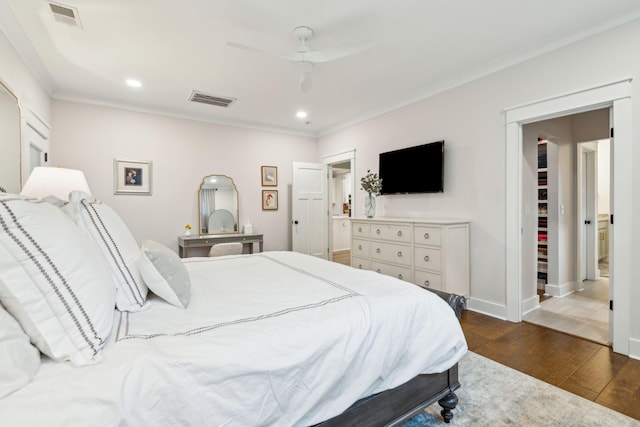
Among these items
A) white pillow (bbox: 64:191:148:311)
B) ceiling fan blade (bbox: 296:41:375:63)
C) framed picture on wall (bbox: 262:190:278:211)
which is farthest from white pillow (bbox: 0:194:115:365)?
framed picture on wall (bbox: 262:190:278:211)

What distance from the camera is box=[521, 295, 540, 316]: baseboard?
329 cm

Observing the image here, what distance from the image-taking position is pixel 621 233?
7.71 feet

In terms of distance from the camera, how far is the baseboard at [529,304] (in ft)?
10.8

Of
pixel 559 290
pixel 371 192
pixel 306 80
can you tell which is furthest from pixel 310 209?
pixel 559 290

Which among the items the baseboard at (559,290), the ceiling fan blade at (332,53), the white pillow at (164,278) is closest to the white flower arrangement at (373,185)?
the ceiling fan blade at (332,53)

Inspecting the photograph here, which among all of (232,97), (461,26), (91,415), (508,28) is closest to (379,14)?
(461,26)

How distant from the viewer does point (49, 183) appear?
2387mm

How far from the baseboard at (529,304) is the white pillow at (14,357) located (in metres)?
3.91

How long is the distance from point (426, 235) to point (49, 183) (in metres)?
3.49

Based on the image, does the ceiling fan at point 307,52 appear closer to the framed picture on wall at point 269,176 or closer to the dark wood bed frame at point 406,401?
the dark wood bed frame at point 406,401

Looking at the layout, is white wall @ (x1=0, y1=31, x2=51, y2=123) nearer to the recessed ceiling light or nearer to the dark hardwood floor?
the recessed ceiling light

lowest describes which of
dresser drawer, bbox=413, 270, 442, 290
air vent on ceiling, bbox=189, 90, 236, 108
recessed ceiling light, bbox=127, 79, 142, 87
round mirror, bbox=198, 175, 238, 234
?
dresser drawer, bbox=413, 270, 442, 290

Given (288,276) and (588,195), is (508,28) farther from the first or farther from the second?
(588,195)

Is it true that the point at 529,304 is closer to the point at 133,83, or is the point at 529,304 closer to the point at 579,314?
the point at 579,314
